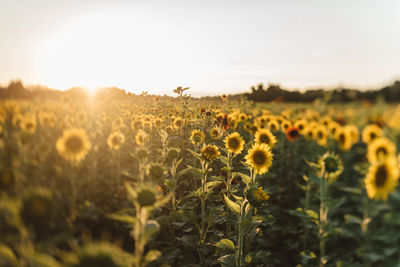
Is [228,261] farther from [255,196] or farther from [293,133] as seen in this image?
[293,133]

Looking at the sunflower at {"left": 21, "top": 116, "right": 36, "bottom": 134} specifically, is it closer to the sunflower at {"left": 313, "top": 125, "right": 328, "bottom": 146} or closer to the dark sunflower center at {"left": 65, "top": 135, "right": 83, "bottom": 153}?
the dark sunflower center at {"left": 65, "top": 135, "right": 83, "bottom": 153}

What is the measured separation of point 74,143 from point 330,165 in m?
2.64

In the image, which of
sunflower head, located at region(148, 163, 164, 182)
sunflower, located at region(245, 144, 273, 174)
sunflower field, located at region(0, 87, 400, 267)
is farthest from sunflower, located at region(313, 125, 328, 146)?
sunflower head, located at region(148, 163, 164, 182)

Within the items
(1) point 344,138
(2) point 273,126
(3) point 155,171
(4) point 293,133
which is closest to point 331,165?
(3) point 155,171

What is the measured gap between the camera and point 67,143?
1.04 metres

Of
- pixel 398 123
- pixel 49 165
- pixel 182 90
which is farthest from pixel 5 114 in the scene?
pixel 182 90

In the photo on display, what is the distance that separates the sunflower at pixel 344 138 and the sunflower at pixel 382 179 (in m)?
2.32

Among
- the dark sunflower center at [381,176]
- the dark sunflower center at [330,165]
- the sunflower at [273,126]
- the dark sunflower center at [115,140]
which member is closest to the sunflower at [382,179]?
the dark sunflower center at [381,176]

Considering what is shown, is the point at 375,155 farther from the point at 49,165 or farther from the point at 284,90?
the point at 284,90

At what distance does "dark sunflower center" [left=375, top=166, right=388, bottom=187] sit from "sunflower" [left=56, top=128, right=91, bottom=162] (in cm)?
234

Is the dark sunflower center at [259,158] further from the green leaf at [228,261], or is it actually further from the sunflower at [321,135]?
the sunflower at [321,135]

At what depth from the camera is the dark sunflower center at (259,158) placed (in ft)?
9.39

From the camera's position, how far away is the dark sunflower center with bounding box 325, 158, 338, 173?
2.80 metres

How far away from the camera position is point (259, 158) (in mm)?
2875
